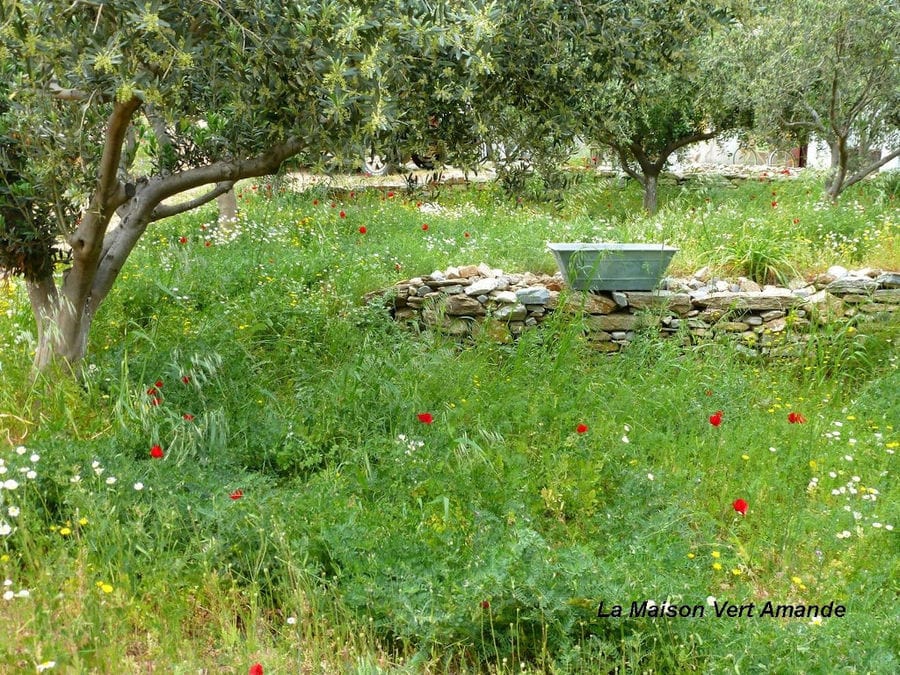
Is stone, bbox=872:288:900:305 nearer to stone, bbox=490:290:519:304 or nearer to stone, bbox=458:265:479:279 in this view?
stone, bbox=490:290:519:304

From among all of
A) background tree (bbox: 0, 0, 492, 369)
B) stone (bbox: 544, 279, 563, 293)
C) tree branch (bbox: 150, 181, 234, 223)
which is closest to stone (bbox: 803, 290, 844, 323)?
stone (bbox: 544, 279, 563, 293)

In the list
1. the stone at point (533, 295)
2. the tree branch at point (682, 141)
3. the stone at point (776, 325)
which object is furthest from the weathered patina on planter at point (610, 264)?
the tree branch at point (682, 141)

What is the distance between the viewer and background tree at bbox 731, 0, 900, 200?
29.3ft

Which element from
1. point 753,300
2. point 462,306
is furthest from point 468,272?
point 753,300

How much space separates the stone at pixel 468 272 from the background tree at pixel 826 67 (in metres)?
4.04

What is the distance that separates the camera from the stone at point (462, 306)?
662 cm

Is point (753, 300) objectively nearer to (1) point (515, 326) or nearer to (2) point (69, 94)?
(1) point (515, 326)

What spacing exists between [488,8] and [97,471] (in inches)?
101

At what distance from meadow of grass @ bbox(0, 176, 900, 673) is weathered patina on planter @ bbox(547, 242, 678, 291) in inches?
16.3

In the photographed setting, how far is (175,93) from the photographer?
3.66 metres

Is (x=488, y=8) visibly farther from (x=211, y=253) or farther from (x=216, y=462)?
(x=211, y=253)

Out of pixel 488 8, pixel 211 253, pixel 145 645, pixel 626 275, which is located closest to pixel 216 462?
pixel 145 645

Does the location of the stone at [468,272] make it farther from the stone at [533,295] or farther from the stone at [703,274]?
the stone at [703,274]

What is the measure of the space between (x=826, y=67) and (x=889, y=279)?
374 cm
